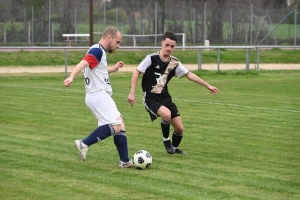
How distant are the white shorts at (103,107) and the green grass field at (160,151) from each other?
0.62 m

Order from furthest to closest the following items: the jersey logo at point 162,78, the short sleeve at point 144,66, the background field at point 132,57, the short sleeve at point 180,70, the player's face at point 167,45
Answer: the background field at point 132,57, the short sleeve at point 180,70, the jersey logo at point 162,78, the short sleeve at point 144,66, the player's face at point 167,45

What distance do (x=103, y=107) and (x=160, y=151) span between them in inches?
74.5

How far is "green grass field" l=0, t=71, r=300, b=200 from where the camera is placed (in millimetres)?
7500

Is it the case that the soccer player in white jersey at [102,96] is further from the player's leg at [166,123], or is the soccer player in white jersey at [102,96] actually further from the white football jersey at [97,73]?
the player's leg at [166,123]

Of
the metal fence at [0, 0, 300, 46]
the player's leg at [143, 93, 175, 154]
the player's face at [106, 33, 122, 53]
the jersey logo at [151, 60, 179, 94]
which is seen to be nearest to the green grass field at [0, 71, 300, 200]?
the player's leg at [143, 93, 175, 154]

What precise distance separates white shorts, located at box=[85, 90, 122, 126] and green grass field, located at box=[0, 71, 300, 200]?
62 cm

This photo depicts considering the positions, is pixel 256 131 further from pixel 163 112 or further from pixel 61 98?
pixel 61 98

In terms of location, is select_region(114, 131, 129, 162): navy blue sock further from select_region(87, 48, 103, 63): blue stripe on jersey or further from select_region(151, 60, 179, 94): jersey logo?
select_region(151, 60, 179, 94): jersey logo

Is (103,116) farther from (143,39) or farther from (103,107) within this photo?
(143,39)

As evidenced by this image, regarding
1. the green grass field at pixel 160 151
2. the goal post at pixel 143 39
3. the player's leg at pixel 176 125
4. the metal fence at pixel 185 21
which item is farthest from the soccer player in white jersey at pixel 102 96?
the goal post at pixel 143 39

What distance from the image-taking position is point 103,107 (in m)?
8.69

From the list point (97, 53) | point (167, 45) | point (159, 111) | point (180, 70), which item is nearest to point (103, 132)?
point (97, 53)

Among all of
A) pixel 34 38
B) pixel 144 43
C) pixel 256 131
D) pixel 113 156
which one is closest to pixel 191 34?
pixel 144 43

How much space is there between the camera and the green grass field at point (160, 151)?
750 centimetres
